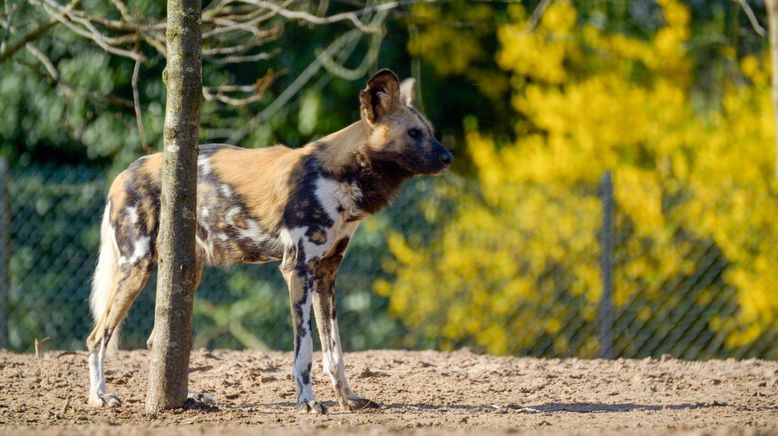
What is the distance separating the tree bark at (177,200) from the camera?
4992 millimetres

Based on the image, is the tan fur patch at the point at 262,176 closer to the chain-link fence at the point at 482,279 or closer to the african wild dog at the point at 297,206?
the african wild dog at the point at 297,206

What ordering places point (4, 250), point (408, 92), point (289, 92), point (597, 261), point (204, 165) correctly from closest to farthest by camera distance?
1. point (204, 165)
2. point (408, 92)
3. point (597, 261)
4. point (4, 250)
5. point (289, 92)

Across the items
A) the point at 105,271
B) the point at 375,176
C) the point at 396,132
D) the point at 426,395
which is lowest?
the point at 426,395

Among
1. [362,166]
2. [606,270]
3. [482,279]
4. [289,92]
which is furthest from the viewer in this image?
[289,92]

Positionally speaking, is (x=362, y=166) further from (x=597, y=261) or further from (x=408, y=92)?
(x=597, y=261)

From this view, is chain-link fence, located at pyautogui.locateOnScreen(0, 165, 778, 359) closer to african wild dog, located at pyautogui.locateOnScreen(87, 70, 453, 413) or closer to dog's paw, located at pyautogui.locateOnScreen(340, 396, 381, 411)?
african wild dog, located at pyautogui.locateOnScreen(87, 70, 453, 413)

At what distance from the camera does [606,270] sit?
8586 millimetres

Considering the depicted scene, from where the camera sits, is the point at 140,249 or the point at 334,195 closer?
the point at 334,195

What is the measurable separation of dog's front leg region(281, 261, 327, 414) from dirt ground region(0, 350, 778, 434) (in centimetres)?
13

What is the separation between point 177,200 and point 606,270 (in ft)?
14.6

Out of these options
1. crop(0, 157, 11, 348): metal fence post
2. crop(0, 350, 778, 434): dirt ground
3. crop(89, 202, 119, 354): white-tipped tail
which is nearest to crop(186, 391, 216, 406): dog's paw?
crop(0, 350, 778, 434): dirt ground

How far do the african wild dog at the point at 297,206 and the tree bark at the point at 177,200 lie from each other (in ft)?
2.26

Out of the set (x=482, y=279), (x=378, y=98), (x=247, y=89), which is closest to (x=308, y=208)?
(x=378, y=98)

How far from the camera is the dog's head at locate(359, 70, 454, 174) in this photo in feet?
19.2
